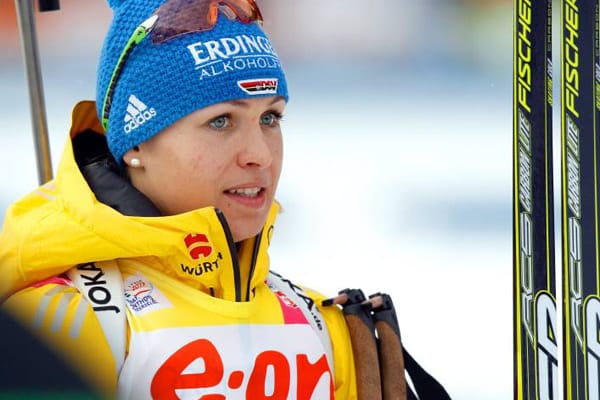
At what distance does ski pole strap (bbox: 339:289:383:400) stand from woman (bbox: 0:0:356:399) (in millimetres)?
97

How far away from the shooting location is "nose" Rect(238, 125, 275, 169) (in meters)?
1.65

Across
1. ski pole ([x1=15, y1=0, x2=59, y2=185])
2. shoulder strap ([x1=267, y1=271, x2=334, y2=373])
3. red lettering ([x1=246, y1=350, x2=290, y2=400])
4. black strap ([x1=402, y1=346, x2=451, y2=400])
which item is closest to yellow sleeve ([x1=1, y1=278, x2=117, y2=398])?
red lettering ([x1=246, y1=350, x2=290, y2=400])

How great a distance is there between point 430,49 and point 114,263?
3723 millimetres

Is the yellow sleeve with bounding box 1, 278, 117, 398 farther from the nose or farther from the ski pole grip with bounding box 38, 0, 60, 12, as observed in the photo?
the ski pole grip with bounding box 38, 0, 60, 12

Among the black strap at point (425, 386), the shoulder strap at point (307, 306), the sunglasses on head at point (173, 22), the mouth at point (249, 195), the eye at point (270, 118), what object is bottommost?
the black strap at point (425, 386)

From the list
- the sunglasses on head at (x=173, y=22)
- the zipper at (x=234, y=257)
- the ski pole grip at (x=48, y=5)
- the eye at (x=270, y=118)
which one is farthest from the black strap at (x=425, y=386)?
the ski pole grip at (x=48, y=5)

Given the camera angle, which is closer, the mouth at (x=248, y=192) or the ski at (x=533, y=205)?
the mouth at (x=248, y=192)

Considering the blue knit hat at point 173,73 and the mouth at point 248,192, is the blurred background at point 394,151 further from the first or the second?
the blue knit hat at point 173,73

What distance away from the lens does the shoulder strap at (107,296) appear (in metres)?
1.47

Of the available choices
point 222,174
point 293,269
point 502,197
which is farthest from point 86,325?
point 502,197

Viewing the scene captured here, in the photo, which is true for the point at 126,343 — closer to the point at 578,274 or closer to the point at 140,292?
the point at 140,292

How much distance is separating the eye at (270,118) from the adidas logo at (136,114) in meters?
0.23

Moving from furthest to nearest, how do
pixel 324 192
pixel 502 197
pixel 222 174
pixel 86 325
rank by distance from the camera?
1. pixel 502 197
2. pixel 324 192
3. pixel 222 174
4. pixel 86 325

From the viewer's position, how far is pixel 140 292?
157cm
